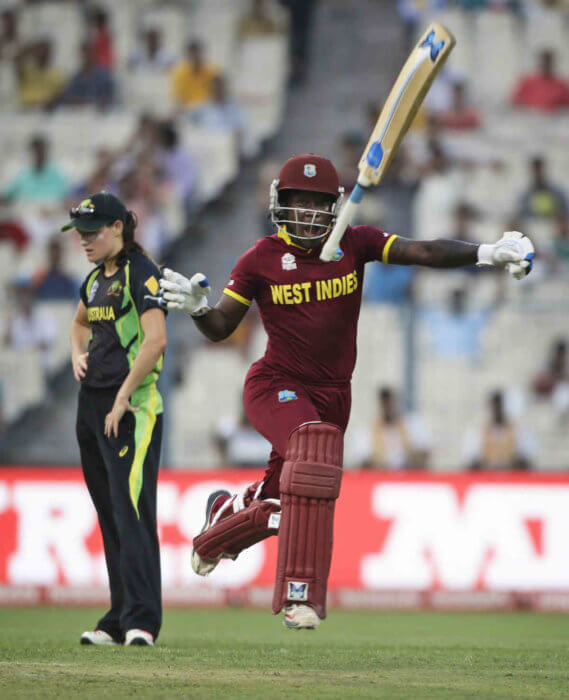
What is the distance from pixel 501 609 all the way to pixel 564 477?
1106 millimetres

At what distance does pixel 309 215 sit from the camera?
5371 millimetres

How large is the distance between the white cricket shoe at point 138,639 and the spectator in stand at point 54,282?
22.6ft

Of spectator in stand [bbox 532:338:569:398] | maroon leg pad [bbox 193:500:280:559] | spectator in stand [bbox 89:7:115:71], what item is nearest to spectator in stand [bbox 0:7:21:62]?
spectator in stand [bbox 89:7:115:71]

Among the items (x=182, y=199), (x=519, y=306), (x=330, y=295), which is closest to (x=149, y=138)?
(x=182, y=199)

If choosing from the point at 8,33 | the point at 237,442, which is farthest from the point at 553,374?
the point at 8,33

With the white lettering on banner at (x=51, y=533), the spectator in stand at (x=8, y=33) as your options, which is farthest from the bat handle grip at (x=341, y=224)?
the spectator in stand at (x=8, y=33)

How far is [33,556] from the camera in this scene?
9859 mm

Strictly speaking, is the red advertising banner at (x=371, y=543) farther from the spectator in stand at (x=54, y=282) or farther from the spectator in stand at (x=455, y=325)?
the spectator in stand at (x=54, y=282)

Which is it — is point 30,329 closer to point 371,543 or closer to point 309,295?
point 371,543

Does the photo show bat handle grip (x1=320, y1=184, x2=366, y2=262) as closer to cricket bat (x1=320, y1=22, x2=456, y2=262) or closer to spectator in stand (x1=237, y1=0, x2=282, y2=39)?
cricket bat (x1=320, y1=22, x2=456, y2=262)

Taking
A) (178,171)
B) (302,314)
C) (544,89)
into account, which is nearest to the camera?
(302,314)

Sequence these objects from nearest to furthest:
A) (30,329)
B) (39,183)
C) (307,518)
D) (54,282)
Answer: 1. (307,518)
2. (30,329)
3. (54,282)
4. (39,183)

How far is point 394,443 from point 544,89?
558 cm

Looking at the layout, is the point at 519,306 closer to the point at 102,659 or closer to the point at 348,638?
the point at 348,638
